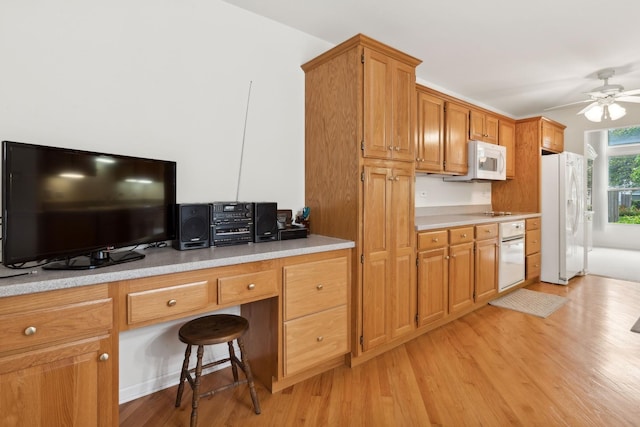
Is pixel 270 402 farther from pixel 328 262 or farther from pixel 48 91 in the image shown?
pixel 48 91

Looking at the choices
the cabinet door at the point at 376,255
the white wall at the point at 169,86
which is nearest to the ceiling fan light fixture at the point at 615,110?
the cabinet door at the point at 376,255

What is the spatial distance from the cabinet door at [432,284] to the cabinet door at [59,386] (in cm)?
214

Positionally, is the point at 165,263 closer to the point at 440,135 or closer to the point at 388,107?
the point at 388,107

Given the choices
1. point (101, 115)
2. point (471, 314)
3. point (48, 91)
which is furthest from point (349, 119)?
point (471, 314)

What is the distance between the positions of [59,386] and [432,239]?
8.14ft

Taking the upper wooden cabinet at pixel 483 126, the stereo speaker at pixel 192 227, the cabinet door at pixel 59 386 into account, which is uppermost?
the upper wooden cabinet at pixel 483 126

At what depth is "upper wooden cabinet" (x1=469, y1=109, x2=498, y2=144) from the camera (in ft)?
12.4

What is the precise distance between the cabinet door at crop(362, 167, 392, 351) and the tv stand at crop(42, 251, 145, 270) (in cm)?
→ 138

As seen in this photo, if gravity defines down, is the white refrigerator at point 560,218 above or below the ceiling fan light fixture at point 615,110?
below

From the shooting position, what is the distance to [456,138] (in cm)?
360

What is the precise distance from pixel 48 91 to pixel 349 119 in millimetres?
1676

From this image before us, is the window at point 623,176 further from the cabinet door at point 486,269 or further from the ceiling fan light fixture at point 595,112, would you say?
the cabinet door at point 486,269

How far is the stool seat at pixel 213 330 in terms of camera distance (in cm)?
158

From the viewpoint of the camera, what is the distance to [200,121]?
2133mm
